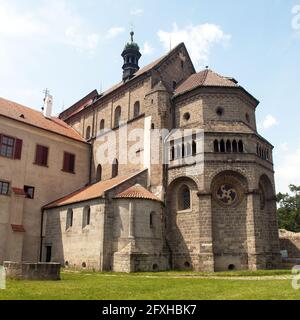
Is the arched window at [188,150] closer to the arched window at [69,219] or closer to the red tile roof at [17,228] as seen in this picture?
the arched window at [69,219]

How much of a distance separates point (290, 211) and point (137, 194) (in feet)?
140

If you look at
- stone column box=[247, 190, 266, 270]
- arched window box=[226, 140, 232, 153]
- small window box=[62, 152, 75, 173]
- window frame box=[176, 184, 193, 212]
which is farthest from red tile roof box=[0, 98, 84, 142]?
stone column box=[247, 190, 266, 270]

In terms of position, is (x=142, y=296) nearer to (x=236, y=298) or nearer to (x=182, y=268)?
(x=236, y=298)

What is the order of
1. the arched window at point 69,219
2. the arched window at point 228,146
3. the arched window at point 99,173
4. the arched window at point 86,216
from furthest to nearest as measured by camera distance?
the arched window at point 99,173 → the arched window at point 69,219 → the arched window at point 86,216 → the arched window at point 228,146

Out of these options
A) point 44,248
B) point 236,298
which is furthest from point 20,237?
point 236,298

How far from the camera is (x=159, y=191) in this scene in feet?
93.7

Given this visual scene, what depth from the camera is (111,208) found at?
86.6ft

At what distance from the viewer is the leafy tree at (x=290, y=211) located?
188 feet

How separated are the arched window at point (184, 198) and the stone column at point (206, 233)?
1731mm

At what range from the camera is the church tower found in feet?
141

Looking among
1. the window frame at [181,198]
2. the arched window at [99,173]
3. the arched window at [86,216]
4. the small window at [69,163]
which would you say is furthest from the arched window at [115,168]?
the window frame at [181,198]

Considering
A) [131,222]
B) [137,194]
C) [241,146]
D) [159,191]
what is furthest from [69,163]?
[241,146]

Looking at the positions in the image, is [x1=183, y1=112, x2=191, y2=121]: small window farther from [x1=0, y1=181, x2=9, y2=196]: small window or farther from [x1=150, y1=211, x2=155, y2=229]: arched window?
[x1=0, y1=181, x2=9, y2=196]: small window

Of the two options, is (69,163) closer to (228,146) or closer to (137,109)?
(137,109)
